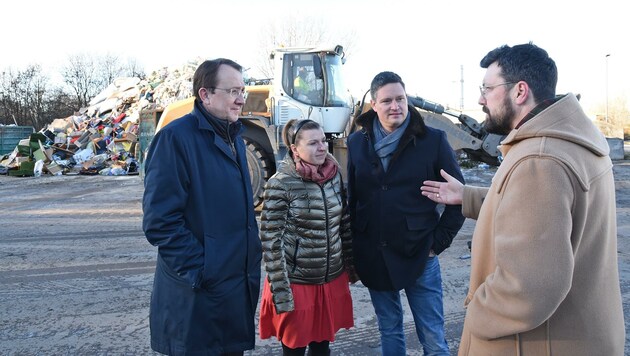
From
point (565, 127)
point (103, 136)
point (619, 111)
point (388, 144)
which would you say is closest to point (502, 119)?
point (565, 127)

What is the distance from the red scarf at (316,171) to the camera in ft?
9.51

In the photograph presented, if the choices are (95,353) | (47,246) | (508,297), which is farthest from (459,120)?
(508,297)

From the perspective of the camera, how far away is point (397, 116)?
290cm

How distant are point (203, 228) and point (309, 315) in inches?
35.0

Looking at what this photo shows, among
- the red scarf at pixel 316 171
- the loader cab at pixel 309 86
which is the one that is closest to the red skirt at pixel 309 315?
the red scarf at pixel 316 171

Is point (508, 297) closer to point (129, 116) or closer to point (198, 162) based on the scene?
point (198, 162)

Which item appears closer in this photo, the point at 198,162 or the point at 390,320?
the point at 198,162

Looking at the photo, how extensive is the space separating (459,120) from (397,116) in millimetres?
8090

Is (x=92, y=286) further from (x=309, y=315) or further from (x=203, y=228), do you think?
(x=203, y=228)

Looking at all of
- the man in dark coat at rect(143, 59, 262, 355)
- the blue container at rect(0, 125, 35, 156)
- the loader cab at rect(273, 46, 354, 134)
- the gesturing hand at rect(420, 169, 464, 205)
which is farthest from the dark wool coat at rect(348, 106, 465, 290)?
the blue container at rect(0, 125, 35, 156)

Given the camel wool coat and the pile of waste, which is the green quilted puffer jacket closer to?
the camel wool coat

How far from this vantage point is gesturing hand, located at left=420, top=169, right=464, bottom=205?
2.63 meters

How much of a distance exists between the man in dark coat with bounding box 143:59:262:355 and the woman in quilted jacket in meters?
0.28

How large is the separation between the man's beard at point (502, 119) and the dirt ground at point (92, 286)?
7.34 ft
